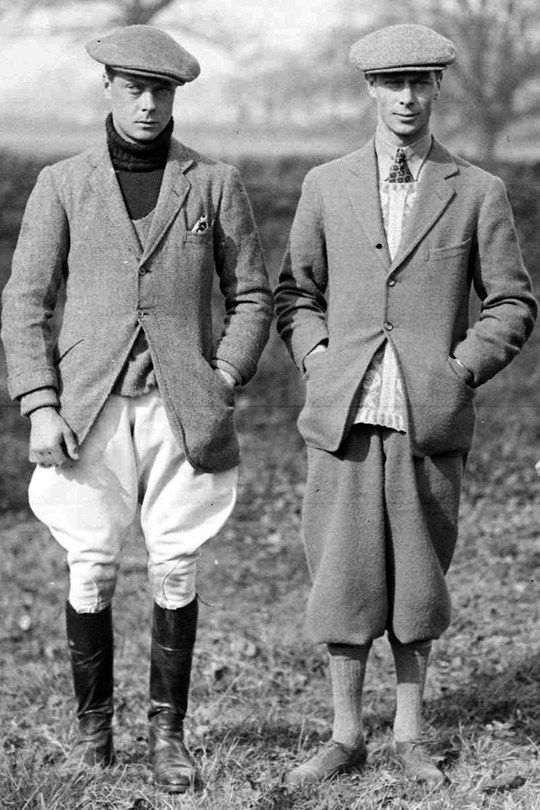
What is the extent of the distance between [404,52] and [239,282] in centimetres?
87

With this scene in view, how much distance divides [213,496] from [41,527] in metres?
4.23

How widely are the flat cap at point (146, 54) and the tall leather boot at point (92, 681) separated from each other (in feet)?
5.59

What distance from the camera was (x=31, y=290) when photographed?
4.08 metres

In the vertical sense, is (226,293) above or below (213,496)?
above

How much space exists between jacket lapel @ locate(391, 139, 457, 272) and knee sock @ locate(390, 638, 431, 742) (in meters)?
1.25

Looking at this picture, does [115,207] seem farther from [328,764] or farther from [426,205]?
[328,764]

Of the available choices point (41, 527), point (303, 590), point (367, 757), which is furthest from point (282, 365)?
point (367, 757)

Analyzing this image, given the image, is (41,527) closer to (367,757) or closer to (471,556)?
(471,556)

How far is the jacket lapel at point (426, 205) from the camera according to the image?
161 inches

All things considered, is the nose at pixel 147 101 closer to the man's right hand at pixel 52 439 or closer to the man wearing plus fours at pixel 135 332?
the man wearing plus fours at pixel 135 332

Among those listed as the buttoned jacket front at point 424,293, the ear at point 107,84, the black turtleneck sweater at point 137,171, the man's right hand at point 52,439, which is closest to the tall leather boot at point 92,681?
the man's right hand at point 52,439

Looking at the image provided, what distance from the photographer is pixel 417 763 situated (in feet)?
14.2

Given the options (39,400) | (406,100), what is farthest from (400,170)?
(39,400)

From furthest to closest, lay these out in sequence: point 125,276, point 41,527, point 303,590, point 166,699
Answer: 1. point 41,527
2. point 303,590
3. point 166,699
4. point 125,276
